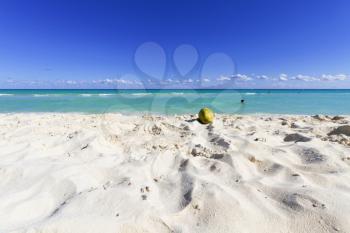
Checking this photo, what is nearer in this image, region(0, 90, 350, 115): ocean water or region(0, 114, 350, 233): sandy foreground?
region(0, 114, 350, 233): sandy foreground

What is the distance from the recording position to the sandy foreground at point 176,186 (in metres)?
1.52

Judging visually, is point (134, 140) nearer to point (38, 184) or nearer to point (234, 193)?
point (38, 184)

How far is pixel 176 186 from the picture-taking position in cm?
209

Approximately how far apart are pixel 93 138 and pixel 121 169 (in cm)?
130

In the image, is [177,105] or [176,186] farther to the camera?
[177,105]

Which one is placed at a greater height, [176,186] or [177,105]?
[176,186]

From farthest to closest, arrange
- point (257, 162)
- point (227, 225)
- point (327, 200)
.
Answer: point (257, 162) → point (327, 200) → point (227, 225)

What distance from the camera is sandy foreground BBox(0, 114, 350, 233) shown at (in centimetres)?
152

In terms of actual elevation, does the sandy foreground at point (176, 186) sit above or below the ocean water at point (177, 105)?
above

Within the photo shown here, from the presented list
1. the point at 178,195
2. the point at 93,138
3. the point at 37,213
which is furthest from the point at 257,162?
the point at 93,138

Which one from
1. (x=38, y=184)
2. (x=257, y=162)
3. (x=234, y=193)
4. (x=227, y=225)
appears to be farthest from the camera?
(x=257, y=162)

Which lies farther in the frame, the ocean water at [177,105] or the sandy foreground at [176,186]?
the ocean water at [177,105]

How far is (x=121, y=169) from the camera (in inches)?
98.1

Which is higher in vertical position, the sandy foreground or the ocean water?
the sandy foreground
